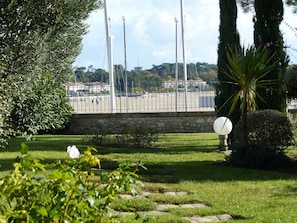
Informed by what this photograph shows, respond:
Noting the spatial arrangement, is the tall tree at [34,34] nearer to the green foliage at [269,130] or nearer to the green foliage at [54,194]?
the green foliage at [269,130]

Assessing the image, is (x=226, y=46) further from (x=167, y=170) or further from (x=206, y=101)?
(x=206, y=101)

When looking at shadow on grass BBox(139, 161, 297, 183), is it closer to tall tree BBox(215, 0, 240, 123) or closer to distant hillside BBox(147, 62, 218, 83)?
tall tree BBox(215, 0, 240, 123)

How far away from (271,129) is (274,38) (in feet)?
7.86

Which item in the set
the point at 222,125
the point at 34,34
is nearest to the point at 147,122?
the point at 222,125

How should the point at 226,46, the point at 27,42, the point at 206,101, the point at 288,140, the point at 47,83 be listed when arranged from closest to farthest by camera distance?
1. the point at 27,42
2. the point at 288,140
3. the point at 226,46
4. the point at 47,83
5. the point at 206,101

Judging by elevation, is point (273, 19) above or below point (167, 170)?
above

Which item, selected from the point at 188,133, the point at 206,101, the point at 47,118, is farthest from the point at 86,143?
the point at 206,101

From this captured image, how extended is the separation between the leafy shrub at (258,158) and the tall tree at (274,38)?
7.51 ft

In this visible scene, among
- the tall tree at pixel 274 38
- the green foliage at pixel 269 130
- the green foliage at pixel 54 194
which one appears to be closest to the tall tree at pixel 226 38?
the tall tree at pixel 274 38

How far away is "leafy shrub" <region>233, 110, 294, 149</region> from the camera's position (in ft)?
40.0

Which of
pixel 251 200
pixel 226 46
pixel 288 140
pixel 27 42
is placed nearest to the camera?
pixel 251 200

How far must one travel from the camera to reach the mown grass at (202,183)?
6527mm

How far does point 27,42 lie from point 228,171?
4459 mm

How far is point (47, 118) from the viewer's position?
63.6 feet
